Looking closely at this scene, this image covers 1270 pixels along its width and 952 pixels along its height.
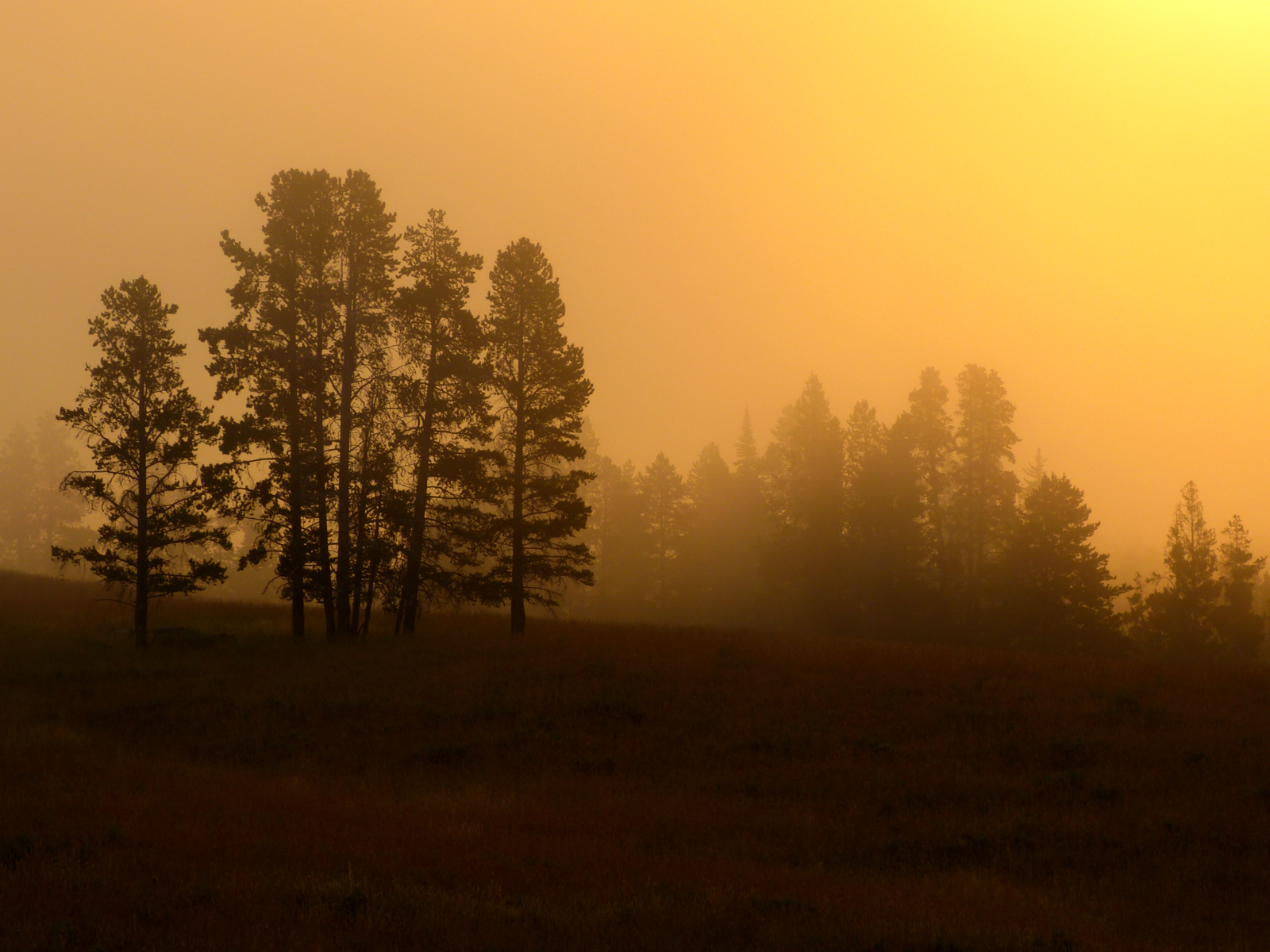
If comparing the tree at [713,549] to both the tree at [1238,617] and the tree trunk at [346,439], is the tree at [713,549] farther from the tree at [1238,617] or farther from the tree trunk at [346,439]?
the tree trunk at [346,439]

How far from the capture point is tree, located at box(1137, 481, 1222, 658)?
135 feet

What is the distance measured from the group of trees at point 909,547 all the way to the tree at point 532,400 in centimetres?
2334

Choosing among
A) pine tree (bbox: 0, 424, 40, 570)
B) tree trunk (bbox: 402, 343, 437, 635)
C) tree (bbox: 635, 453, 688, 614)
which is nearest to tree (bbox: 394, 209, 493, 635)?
tree trunk (bbox: 402, 343, 437, 635)

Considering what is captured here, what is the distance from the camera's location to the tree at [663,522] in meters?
62.2

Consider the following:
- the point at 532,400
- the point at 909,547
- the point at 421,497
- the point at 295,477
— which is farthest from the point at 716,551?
the point at 295,477

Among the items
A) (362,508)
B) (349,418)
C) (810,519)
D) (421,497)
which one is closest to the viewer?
(362,508)

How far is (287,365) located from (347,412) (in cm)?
237

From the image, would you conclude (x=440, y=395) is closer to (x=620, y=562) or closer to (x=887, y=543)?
(x=887, y=543)

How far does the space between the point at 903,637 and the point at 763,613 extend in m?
12.0

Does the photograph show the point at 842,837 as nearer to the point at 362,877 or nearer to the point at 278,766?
the point at 362,877

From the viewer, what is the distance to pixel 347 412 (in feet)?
90.2

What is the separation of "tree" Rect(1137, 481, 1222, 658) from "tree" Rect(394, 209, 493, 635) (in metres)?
35.1

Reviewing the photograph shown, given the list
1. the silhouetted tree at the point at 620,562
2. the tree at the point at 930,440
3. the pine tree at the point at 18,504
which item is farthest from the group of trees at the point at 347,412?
the pine tree at the point at 18,504

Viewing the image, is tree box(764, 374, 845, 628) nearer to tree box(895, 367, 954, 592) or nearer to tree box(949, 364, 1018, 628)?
tree box(895, 367, 954, 592)
